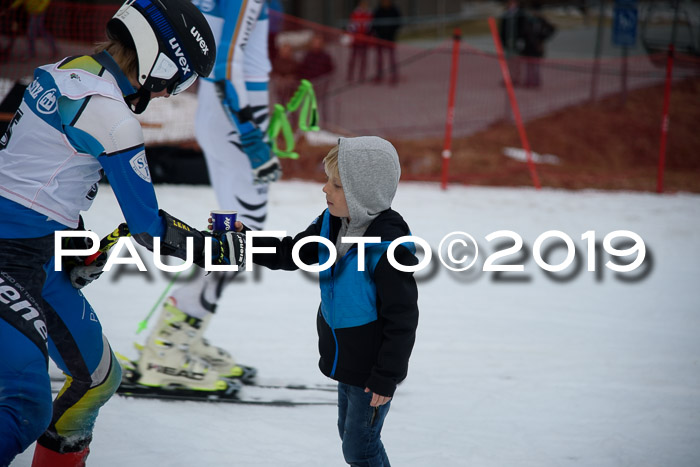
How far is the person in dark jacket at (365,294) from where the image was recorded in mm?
2344

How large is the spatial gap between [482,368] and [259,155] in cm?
182

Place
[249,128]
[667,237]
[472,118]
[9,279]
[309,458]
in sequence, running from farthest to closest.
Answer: [472,118] < [667,237] < [249,128] < [309,458] < [9,279]

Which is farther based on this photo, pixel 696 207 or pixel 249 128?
pixel 696 207

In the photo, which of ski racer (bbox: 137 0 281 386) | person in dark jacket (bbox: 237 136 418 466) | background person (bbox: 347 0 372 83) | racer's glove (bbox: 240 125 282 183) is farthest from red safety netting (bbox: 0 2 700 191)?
person in dark jacket (bbox: 237 136 418 466)

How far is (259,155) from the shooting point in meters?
3.84

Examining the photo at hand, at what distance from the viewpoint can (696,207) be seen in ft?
27.7

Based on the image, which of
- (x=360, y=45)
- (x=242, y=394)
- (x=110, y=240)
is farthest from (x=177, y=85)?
(x=360, y=45)

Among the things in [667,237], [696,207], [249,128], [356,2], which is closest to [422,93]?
[696,207]

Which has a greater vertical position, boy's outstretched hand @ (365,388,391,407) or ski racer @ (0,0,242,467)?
ski racer @ (0,0,242,467)

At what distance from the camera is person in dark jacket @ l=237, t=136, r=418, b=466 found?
2.34 metres

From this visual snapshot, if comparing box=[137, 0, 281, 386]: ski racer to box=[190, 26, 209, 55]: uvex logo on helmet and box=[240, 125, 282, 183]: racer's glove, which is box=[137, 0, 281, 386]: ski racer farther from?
box=[190, 26, 209, 55]: uvex logo on helmet

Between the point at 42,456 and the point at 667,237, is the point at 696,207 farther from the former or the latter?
the point at 42,456

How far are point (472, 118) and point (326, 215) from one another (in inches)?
438

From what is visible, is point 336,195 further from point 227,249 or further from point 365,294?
point 227,249
